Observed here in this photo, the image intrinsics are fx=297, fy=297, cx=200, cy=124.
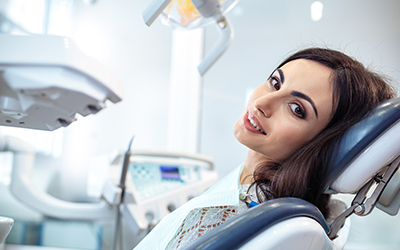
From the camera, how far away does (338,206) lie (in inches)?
32.5

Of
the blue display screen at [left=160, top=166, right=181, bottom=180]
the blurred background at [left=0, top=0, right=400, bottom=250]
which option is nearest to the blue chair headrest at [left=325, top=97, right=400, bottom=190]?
the blue display screen at [left=160, top=166, right=181, bottom=180]

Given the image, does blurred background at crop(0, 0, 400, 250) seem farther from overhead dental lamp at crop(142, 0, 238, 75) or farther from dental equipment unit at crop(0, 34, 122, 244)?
dental equipment unit at crop(0, 34, 122, 244)

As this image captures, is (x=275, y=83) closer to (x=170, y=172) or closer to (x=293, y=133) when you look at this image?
(x=293, y=133)

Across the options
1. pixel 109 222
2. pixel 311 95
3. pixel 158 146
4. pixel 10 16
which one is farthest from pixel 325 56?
pixel 10 16

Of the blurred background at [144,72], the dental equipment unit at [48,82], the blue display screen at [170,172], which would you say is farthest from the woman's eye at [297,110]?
the blurred background at [144,72]

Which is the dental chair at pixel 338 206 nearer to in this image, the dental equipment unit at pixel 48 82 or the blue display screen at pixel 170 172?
the dental equipment unit at pixel 48 82

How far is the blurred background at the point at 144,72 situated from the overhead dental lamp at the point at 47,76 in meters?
1.50

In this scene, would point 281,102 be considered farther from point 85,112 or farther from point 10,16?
point 10,16

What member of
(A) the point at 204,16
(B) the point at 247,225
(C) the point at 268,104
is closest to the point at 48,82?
(B) the point at 247,225

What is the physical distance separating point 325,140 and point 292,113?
0.10 m

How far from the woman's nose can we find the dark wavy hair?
0.39 ft

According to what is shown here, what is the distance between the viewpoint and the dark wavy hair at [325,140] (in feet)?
2.15

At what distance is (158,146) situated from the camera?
2.12 m

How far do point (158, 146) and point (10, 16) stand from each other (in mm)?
1272
